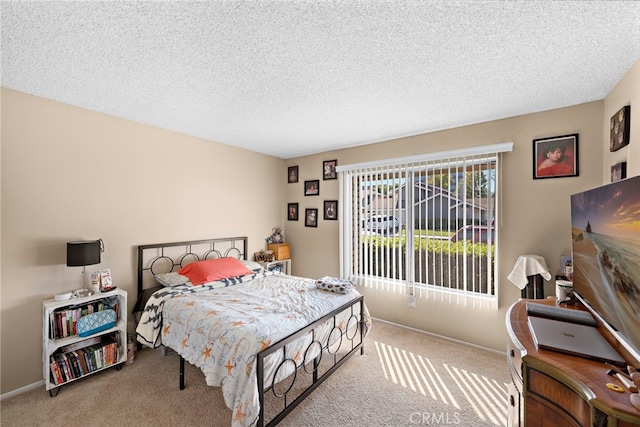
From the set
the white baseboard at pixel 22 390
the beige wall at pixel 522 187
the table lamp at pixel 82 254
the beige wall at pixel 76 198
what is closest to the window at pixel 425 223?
the beige wall at pixel 522 187

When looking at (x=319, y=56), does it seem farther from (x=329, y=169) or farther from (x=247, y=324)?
(x=329, y=169)

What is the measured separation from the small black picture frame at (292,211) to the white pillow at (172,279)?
2.13m

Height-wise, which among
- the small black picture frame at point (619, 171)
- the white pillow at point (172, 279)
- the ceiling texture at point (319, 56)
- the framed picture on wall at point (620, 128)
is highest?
the ceiling texture at point (319, 56)

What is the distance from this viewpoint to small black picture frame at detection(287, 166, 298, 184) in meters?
4.72

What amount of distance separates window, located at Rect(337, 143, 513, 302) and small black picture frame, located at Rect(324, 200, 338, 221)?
0.64 feet

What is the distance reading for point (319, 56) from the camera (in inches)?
68.7

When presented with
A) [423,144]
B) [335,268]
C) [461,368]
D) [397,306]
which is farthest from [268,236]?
[461,368]

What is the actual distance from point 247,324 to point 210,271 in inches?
53.7

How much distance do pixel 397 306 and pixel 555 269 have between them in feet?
5.85

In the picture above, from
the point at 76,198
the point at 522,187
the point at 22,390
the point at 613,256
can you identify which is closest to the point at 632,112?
the point at 522,187

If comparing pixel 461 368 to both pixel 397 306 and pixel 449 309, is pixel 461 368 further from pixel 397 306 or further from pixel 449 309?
pixel 397 306

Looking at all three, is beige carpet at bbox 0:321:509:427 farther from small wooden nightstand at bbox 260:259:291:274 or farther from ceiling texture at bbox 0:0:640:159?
ceiling texture at bbox 0:0:640:159

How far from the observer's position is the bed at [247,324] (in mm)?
1759

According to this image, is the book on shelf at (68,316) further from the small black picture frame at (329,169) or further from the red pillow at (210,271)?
the small black picture frame at (329,169)
